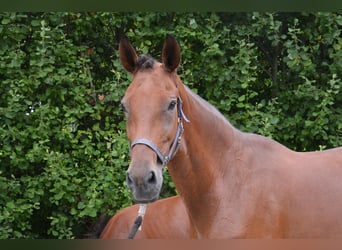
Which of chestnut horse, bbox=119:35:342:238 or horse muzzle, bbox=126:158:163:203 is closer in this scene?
horse muzzle, bbox=126:158:163:203

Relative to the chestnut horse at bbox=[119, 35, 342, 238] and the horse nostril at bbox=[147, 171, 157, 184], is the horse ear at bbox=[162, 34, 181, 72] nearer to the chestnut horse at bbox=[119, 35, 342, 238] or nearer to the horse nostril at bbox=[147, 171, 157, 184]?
the chestnut horse at bbox=[119, 35, 342, 238]

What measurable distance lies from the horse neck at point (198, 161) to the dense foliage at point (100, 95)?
64.4 inches

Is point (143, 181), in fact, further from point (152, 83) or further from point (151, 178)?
point (152, 83)

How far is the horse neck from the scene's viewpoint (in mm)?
2260

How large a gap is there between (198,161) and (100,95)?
225 cm

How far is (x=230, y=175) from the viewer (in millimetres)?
2314

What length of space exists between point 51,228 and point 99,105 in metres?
1.15

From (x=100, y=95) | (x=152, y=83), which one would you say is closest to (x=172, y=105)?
(x=152, y=83)

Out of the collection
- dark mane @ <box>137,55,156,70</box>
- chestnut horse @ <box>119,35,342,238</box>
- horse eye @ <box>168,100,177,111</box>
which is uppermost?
dark mane @ <box>137,55,156,70</box>

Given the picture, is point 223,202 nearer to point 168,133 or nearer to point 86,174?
point 168,133

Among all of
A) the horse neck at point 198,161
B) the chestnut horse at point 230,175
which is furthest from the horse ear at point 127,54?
the horse neck at point 198,161

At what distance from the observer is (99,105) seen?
13.9 ft

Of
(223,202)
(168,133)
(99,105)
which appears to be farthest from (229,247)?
(99,105)

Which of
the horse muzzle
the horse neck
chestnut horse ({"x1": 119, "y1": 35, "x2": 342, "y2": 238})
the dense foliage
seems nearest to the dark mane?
chestnut horse ({"x1": 119, "y1": 35, "x2": 342, "y2": 238})
